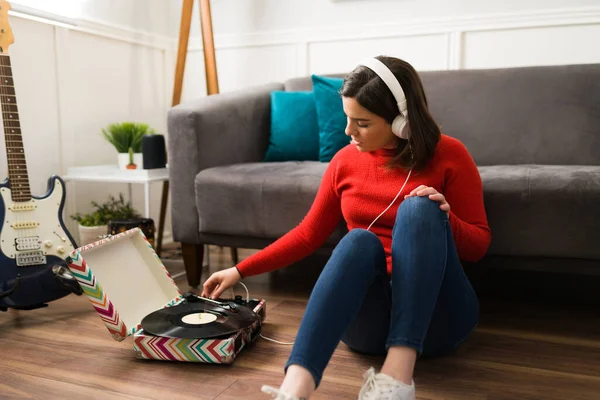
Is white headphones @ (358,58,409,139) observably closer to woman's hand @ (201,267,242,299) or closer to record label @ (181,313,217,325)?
woman's hand @ (201,267,242,299)

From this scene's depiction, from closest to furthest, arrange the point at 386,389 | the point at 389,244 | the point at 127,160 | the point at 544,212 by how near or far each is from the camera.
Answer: the point at 386,389 → the point at 389,244 → the point at 544,212 → the point at 127,160

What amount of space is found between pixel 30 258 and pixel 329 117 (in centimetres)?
113

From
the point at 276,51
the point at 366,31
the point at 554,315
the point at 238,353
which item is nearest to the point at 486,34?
the point at 366,31

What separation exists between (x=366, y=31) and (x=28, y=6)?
145cm

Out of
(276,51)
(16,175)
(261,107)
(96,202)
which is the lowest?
(96,202)

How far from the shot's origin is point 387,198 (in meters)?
1.36

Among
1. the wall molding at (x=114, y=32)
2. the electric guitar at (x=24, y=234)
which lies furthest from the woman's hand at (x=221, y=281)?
the wall molding at (x=114, y=32)

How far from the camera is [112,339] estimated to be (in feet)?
5.18

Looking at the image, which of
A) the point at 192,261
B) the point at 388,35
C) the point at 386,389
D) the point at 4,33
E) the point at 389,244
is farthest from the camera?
the point at 388,35

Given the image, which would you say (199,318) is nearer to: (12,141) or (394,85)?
(394,85)

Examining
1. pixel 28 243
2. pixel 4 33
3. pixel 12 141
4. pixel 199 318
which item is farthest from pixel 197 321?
pixel 4 33

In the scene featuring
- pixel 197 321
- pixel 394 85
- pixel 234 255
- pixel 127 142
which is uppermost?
pixel 394 85

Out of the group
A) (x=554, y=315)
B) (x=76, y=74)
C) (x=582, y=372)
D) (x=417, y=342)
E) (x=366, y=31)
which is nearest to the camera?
(x=417, y=342)

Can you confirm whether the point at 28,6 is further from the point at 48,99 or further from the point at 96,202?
the point at 96,202
